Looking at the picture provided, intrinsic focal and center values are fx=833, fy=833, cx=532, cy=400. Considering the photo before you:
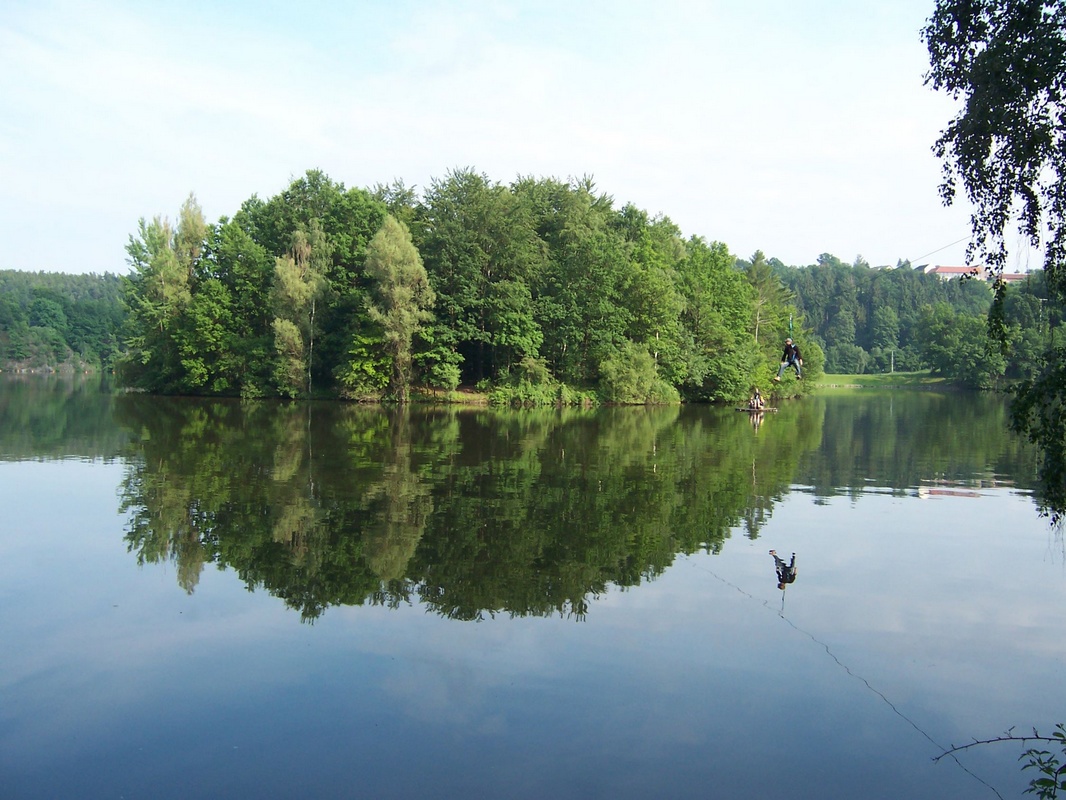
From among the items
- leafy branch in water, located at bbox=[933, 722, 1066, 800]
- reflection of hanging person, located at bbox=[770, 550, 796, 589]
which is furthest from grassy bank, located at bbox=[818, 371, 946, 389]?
leafy branch in water, located at bbox=[933, 722, 1066, 800]

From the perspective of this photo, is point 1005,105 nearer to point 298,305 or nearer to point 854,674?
point 854,674

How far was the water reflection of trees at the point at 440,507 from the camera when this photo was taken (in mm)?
12023

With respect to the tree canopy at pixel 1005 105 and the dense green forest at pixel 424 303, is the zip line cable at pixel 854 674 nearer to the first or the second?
the tree canopy at pixel 1005 105

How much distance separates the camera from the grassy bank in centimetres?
12229

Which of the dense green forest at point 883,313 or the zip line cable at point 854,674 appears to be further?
the dense green forest at point 883,313

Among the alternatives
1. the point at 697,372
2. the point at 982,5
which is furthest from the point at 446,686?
the point at 697,372

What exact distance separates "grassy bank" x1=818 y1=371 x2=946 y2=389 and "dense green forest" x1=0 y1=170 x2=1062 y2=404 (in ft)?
202

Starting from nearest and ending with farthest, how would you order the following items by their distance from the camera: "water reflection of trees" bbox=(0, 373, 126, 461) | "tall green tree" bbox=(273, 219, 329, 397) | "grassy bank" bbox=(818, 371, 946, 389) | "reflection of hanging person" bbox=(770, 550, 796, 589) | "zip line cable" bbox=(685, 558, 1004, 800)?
"zip line cable" bbox=(685, 558, 1004, 800), "reflection of hanging person" bbox=(770, 550, 796, 589), "water reflection of trees" bbox=(0, 373, 126, 461), "tall green tree" bbox=(273, 219, 329, 397), "grassy bank" bbox=(818, 371, 946, 389)

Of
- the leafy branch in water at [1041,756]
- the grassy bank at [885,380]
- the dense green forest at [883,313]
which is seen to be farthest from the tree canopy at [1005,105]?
the grassy bank at [885,380]

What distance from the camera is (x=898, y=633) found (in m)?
10.4

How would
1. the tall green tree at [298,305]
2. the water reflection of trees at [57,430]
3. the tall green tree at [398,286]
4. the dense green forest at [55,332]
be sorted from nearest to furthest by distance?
the water reflection of trees at [57,430] → the tall green tree at [398,286] → the tall green tree at [298,305] → the dense green forest at [55,332]

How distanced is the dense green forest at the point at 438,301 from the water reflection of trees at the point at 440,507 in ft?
71.0

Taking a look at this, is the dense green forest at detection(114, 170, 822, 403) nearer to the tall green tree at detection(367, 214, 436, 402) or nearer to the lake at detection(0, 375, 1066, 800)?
the tall green tree at detection(367, 214, 436, 402)

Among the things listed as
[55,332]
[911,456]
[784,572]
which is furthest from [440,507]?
[55,332]
